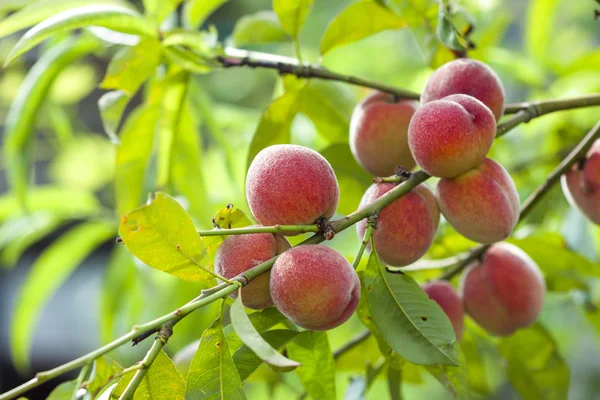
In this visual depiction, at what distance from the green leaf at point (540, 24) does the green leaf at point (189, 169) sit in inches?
28.1

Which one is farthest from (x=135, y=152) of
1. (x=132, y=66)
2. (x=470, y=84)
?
(x=470, y=84)

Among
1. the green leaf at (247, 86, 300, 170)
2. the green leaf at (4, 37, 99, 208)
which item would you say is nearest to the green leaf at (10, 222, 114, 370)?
the green leaf at (4, 37, 99, 208)

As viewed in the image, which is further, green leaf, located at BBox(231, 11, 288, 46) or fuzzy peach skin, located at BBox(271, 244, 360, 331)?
green leaf, located at BBox(231, 11, 288, 46)

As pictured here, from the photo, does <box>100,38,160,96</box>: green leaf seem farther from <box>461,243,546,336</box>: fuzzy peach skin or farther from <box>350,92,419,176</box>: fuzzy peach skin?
<box>461,243,546,336</box>: fuzzy peach skin

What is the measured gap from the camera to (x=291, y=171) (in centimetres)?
60

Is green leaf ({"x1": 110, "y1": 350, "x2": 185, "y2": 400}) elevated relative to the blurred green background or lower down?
elevated

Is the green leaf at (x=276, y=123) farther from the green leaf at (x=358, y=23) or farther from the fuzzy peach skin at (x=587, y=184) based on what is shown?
the fuzzy peach skin at (x=587, y=184)

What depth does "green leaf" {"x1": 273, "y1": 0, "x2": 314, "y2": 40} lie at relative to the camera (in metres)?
0.88

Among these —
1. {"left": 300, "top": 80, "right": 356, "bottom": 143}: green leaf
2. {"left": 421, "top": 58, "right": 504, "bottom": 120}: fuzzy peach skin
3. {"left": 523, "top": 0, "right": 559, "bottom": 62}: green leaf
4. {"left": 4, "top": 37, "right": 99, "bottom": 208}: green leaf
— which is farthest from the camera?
{"left": 523, "top": 0, "right": 559, "bottom": 62}: green leaf

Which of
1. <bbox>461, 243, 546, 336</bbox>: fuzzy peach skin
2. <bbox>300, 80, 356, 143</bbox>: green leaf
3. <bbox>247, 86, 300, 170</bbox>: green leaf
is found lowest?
<bbox>461, 243, 546, 336</bbox>: fuzzy peach skin

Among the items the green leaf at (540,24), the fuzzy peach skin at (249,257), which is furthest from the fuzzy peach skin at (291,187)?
the green leaf at (540,24)

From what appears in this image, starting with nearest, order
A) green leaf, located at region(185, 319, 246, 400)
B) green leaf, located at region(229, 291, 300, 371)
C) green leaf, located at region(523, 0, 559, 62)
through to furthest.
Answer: green leaf, located at region(229, 291, 300, 371) → green leaf, located at region(185, 319, 246, 400) → green leaf, located at region(523, 0, 559, 62)

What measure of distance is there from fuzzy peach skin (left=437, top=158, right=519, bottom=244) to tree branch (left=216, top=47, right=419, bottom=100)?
6.6 inches

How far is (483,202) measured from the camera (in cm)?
66
